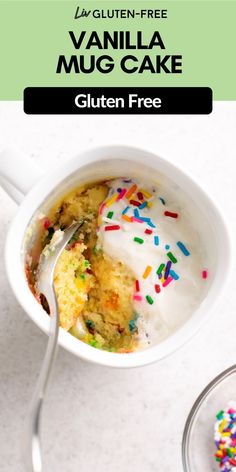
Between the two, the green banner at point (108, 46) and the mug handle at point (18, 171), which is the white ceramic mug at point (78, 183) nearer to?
the mug handle at point (18, 171)

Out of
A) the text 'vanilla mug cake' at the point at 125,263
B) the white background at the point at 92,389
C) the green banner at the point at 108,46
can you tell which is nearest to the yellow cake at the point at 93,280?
the text 'vanilla mug cake' at the point at 125,263

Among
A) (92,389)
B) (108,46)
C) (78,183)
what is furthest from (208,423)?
(108,46)

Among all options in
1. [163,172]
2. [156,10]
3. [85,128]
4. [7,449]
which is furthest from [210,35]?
[7,449]

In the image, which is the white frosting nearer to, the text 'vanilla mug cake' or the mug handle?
the text 'vanilla mug cake'

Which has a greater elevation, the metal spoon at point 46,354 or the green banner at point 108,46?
the green banner at point 108,46

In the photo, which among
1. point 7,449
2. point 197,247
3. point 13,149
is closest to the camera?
point 13,149

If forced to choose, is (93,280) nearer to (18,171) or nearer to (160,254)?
(160,254)

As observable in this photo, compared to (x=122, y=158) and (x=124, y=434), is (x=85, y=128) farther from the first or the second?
(x=124, y=434)
